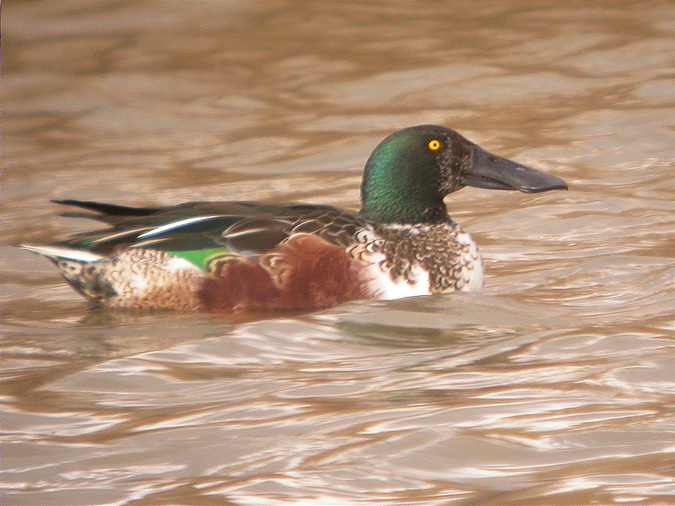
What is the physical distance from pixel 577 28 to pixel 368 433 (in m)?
8.12

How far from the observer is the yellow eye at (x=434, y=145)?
7.30 metres

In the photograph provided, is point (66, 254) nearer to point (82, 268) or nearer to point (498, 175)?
point (82, 268)

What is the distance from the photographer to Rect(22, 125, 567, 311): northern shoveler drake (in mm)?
6859

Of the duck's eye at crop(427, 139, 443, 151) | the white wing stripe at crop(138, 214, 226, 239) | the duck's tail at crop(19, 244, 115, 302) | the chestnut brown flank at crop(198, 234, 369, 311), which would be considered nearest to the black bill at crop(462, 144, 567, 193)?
the duck's eye at crop(427, 139, 443, 151)

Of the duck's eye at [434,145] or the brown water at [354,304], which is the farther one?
the duck's eye at [434,145]

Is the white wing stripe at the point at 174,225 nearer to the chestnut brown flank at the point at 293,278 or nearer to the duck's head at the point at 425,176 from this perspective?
the chestnut brown flank at the point at 293,278

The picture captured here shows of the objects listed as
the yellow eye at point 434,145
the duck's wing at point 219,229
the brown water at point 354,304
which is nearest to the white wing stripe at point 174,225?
the duck's wing at point 219,229

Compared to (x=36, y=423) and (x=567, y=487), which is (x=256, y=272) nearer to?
(x=36, y=423)

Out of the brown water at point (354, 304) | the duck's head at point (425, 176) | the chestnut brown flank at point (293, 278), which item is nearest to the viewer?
the brown water at point (354, 304)

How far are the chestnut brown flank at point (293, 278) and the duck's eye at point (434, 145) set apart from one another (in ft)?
2.41

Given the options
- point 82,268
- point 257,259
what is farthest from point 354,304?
point 82,268

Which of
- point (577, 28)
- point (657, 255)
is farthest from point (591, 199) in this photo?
point (577, 28)

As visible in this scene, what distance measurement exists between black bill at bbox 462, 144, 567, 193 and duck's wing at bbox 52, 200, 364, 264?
2.09 ft

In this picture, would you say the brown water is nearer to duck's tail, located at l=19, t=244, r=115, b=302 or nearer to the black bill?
duck's tail, located at l=19, t=244, r=115, b=302
